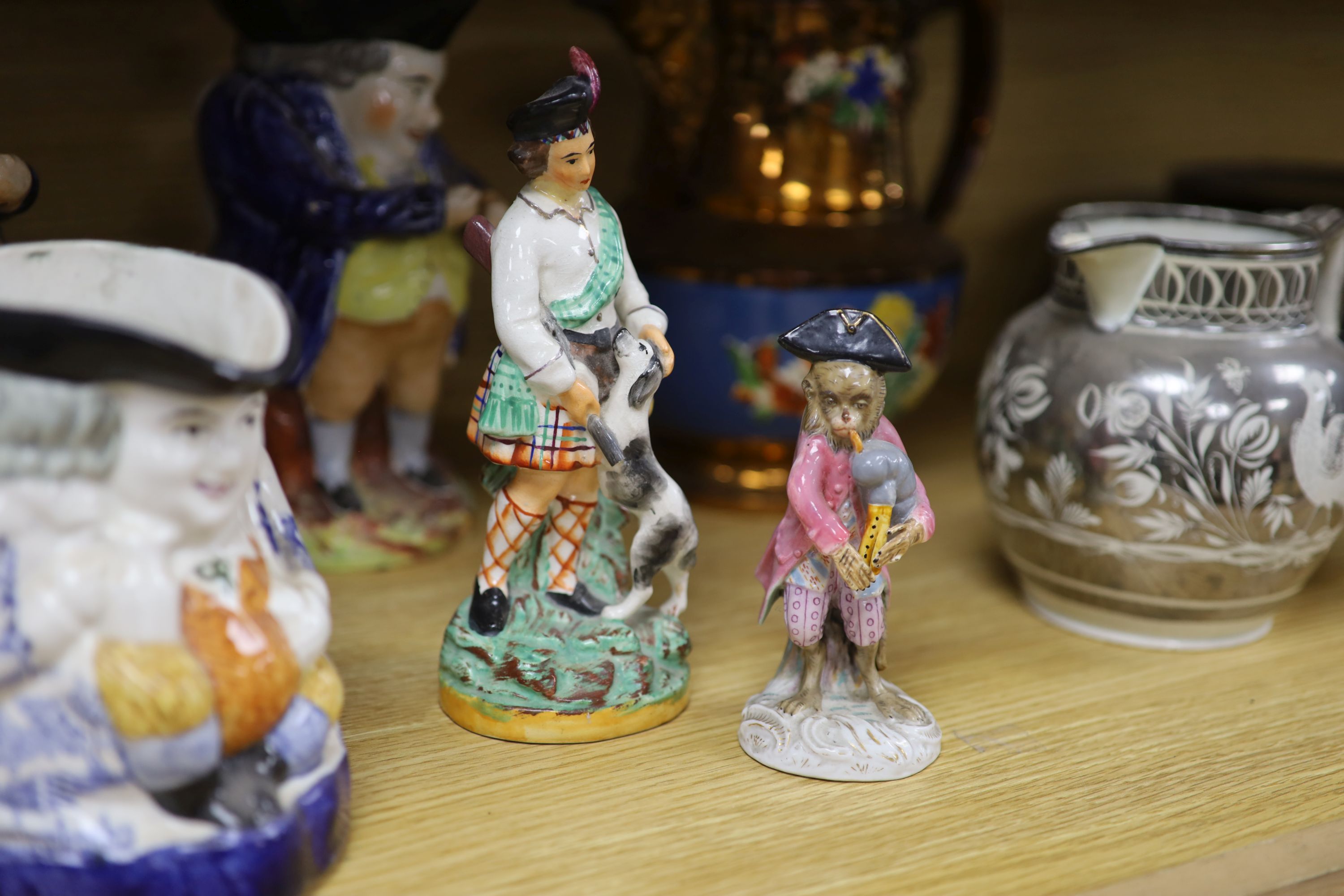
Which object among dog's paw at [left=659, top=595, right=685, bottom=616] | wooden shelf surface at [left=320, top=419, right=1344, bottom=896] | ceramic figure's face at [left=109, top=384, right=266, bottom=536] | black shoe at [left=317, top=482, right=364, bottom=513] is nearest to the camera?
ceramic figure's face at [left=109, top=384, right=266, bottom=536]

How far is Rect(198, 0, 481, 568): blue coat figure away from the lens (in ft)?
3.97

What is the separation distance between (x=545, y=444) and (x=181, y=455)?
1.01ft

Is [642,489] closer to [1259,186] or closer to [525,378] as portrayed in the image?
[525,378]

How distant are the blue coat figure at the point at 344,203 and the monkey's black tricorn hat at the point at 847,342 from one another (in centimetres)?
47

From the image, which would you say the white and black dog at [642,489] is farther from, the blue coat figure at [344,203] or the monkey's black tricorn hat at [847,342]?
the blue coat figure at [344,203]

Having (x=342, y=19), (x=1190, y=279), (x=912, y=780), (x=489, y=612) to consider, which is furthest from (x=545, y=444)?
(x=1190, y=279)

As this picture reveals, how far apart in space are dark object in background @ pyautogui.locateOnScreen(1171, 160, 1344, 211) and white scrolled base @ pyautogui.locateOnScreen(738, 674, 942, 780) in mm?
944

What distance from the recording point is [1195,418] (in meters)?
1.12

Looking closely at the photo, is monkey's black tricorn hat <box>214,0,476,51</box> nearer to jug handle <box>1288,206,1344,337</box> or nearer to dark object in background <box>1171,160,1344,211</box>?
jug handle <box>1288,206,1344,337</box>

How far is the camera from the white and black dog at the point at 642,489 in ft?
3.26

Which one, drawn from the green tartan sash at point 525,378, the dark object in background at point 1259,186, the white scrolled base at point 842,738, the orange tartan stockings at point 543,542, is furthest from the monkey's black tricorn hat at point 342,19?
the dark object in background at point 1259,186

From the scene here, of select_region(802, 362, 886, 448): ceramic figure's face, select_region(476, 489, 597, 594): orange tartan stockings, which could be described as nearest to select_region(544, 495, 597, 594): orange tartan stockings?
select_region(476, 489, 597, 594): orange tartan stockings

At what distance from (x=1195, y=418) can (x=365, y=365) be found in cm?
75

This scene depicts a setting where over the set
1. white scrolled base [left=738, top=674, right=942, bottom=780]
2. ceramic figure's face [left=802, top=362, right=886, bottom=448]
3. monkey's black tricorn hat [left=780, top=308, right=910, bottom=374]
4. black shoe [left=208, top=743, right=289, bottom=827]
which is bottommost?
white scrolled base [left=738, top=674, right=942, bottom=780]
